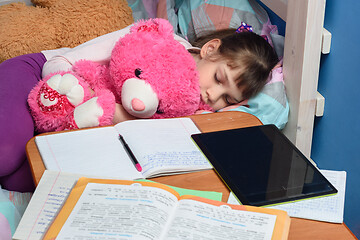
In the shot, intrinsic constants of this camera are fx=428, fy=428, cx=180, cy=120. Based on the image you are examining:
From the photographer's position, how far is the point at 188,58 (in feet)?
4.10

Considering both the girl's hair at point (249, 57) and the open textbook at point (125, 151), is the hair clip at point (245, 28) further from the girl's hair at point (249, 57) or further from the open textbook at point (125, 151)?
the open textbook at point (125, 151)

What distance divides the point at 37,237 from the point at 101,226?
0.12 m

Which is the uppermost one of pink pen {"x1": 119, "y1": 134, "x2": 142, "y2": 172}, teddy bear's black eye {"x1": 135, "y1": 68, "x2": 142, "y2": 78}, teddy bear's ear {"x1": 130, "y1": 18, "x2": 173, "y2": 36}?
teddy bear's ear {"x1": 130, "y1": 18, "x2": 173, "y2": 36}

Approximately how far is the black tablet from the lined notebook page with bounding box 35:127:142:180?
0.20m

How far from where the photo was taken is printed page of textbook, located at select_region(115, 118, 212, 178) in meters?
0.93

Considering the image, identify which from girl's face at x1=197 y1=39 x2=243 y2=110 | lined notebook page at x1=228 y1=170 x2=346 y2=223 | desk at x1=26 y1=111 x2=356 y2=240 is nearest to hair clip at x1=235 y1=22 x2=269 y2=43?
girl's face at x1=197 y1=39 x2=243 y2=110

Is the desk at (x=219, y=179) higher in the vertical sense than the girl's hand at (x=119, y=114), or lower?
higher

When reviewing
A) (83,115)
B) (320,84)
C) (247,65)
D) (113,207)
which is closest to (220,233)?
(113,207)

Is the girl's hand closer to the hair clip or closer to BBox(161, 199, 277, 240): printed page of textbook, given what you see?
BBox(161, 199, 277, 240): printed page of textbook

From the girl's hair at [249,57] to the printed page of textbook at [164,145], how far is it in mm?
311

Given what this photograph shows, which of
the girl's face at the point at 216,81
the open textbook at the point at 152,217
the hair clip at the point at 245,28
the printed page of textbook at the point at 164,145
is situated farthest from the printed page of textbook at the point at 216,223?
the hair clip at the point at 245,28

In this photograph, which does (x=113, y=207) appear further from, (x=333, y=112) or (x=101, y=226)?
(x=333, y=112)

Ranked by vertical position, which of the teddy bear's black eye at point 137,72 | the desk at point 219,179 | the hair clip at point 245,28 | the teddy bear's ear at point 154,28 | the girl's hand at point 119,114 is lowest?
the girl's hand at point 119,114

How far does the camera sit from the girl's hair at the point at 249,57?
136 centimetres
